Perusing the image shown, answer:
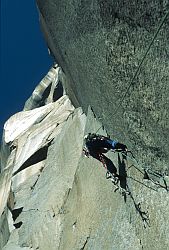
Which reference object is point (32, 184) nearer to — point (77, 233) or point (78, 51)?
point (77, 233)

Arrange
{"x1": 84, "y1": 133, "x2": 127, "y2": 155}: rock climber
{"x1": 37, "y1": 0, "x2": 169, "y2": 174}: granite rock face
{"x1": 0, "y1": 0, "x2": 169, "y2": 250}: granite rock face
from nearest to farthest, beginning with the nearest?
{"x1": 37, "y1": 0, "x2": 169, "y2": 174}: granite rock face, {"x1": 0, "y1": 0, "x2": 169, "y2": 250}: granite rock face, {"x1": 84, "y1": 133, "x2": 127, "y2": 155}: rock climber

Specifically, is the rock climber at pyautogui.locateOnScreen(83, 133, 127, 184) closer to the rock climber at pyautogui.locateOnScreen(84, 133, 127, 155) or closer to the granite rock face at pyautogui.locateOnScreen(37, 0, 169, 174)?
the rock climber at pyautogui.locateOnScreen(84, 133, 127, 155)

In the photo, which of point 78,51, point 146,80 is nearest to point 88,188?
point 78,51

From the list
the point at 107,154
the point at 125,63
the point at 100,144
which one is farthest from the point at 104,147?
the point at 125,63

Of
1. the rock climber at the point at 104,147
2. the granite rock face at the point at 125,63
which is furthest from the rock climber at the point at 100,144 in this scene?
the granite rock face at the point at 125,63

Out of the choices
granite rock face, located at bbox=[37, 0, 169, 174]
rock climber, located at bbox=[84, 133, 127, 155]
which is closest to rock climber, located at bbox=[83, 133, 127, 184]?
rock climber, located at bbox=[84, 133, 127, 155]

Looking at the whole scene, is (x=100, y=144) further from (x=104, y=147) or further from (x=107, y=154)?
(x=107, y=154)

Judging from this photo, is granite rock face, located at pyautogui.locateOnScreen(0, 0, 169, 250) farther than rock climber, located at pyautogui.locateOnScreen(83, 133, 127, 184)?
No

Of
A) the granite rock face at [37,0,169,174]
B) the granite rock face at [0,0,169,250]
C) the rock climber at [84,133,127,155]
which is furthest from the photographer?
the rock climber at [84,133,127,155]

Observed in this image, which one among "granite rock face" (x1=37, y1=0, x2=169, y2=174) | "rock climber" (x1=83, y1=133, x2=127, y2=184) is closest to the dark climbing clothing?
"rock climber" (x1=83, y1=133, x2=127, y2=184)

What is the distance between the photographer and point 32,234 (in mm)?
15086

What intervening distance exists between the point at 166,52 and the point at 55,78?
22425mm

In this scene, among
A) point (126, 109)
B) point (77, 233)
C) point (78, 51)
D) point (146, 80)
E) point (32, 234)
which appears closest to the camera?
point (146, 80)

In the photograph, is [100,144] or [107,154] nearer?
[100,144]
